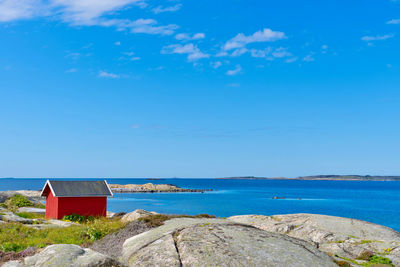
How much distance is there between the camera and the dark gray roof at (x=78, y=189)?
36.9 meters

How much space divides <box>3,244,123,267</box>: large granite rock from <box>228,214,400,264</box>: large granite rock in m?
13.1

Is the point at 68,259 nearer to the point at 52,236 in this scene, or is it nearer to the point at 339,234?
the point at 52,236

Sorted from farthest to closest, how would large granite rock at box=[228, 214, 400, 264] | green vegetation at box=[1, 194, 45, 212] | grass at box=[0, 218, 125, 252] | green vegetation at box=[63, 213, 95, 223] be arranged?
1. green vegetation at box=[1, 194, 45, 212]
2. green vegetation at box=[63, 213, 95, 223]
3. large granite rock at box=[228, 214, 400, 264]
4. grass at box=[0, 218, 125, 252]

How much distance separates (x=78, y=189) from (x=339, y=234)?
83.9ft

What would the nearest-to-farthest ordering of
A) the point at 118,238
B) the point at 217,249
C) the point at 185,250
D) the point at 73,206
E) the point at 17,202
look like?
1. the point at 217,249
2. the point at 185,250
3. the point at 118,238
4. the point at 73,206
5. the point at 17,202

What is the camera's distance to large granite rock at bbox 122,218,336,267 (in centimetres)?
970

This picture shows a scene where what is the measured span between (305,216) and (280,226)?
327 cm

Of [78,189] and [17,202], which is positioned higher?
[78,189]

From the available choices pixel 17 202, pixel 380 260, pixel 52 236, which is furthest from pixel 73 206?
pixel 380 260

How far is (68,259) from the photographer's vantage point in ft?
33.3

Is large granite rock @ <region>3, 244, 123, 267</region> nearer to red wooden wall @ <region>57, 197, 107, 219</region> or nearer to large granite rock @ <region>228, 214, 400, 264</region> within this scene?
large granite rock @ <region>228, 214, 400, 264</region>

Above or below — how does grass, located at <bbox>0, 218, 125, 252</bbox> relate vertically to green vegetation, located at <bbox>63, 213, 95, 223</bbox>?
above

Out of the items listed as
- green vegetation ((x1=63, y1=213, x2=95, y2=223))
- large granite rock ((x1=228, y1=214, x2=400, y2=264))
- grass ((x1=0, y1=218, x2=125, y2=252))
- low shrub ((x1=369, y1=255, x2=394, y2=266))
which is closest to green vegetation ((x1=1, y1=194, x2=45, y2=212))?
green vegetation ((x1=63, y1=213, x2=95, y2=223))

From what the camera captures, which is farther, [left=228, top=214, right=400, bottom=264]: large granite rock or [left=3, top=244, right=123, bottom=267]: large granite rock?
[left=228, top=214, right=400, bottom=264]: large granite rock
